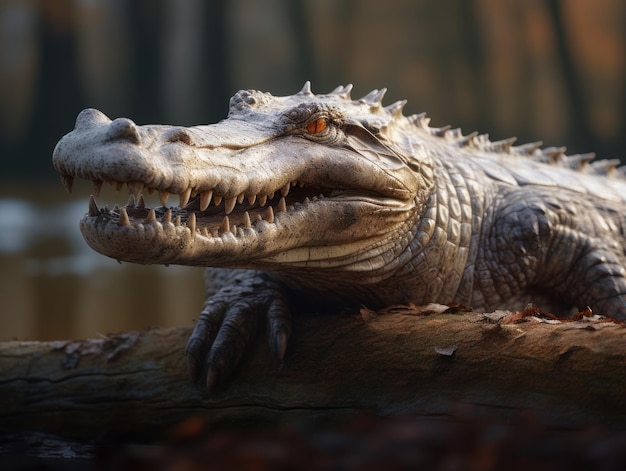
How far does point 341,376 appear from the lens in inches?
89.2

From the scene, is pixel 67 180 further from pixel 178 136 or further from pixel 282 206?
pixel 282 206

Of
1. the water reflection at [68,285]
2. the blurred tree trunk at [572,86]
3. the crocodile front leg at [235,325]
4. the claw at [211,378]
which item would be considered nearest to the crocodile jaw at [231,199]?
the crocodile front leg at [235,325]

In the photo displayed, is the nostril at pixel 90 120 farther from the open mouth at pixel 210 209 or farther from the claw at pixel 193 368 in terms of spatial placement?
the claw at pixel 193 368

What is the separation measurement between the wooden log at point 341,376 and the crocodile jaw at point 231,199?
304mm

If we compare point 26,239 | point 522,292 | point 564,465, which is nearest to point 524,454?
point 564,465

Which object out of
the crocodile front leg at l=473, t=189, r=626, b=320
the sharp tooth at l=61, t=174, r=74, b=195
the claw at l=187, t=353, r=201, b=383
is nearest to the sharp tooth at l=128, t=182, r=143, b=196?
the sharp tooth at l=61, t=174, r=74, b=195

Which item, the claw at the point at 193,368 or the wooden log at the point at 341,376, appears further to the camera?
the claw at the point at 193,368

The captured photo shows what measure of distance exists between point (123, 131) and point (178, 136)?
0.49 feet

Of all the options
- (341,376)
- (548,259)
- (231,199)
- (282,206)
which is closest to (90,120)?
(231,199)

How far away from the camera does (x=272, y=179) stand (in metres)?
2.13

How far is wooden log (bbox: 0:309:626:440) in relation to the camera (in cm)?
190

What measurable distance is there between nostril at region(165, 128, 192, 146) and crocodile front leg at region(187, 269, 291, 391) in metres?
0.76

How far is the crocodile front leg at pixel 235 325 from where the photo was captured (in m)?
2.43

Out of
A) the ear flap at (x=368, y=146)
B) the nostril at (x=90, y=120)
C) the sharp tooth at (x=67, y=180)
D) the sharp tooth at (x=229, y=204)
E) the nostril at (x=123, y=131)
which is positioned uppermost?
the nostril at (x=90, y=120)
